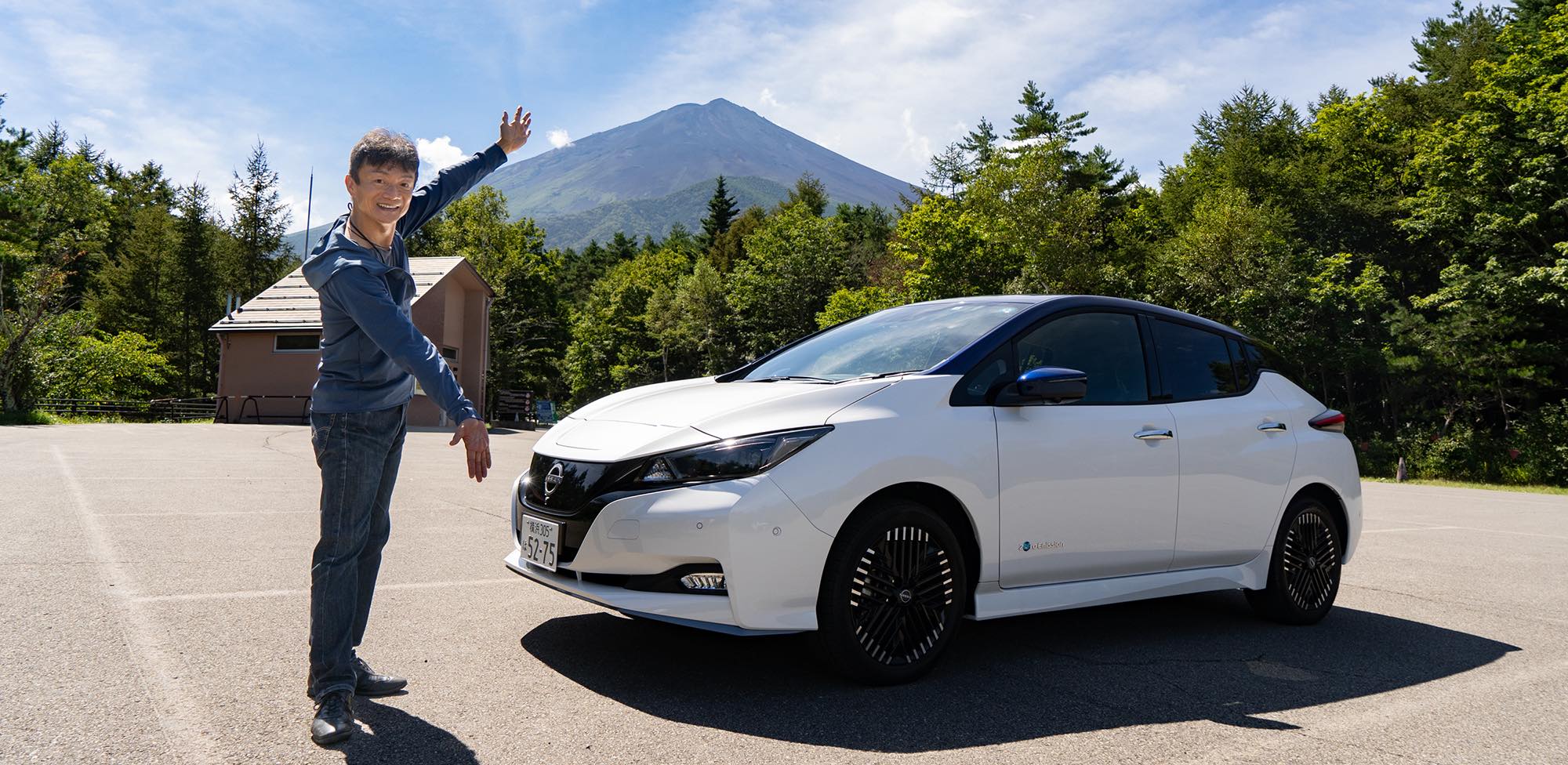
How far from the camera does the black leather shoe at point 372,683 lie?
3.44 meters

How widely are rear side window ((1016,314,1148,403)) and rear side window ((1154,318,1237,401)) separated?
0.19m

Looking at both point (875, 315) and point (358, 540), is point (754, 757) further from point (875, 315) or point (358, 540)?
point (875, 315)

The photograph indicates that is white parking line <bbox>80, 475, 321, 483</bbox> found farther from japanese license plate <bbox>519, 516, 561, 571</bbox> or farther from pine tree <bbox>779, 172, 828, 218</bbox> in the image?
pine tree <bbox>779, 172, 828, 218</bbox>

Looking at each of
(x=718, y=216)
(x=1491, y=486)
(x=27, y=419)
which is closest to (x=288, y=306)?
(x=27, y=419)

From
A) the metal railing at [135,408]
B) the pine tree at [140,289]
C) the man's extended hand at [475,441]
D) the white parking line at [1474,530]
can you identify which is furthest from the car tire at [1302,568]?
the pine tree at [140,289]

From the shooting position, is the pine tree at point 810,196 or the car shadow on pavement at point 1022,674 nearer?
the car shadow on pavement at point 1022,674

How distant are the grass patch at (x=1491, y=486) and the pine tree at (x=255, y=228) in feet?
180

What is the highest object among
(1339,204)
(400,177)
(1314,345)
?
(1339,204)

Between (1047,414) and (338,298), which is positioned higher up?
(338,298)

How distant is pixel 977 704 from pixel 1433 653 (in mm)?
2744

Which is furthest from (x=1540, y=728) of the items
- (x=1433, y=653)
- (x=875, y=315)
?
(x=875, y=315)

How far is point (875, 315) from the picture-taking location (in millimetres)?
5359

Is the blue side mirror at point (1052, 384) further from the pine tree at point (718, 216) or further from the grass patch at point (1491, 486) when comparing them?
the pine tree at point (718, 216)

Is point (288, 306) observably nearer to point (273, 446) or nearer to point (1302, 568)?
point (273, 446)
